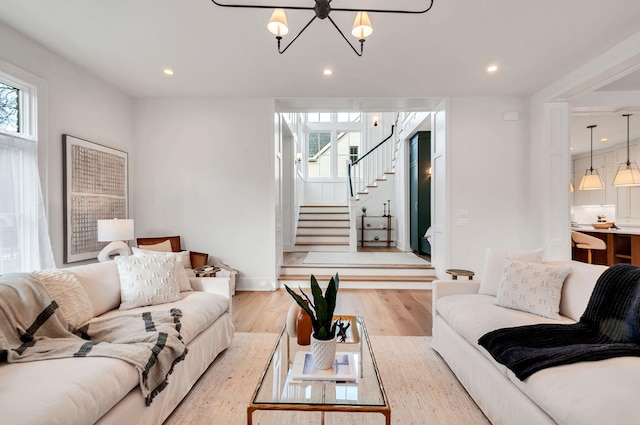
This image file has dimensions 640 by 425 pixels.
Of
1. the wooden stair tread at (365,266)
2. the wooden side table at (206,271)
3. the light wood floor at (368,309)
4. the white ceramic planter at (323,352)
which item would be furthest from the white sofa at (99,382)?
the wooden stair tread at (365,266)

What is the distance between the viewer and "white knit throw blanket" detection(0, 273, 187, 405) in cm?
155

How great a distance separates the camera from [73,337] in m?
1.79

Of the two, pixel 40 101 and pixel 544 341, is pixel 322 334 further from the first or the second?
pixel 40 101

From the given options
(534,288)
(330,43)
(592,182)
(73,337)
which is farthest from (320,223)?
(73,337)

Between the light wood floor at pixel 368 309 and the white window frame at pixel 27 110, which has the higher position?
the white window frame at pixel 27 110

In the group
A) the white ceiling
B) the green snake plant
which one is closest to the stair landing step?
the white ceiling

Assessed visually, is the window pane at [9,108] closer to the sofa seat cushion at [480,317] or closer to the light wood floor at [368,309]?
the light wood floor at [368,309]

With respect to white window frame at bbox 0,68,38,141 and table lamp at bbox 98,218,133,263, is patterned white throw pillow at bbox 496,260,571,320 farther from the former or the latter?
white window frame at bbox 0,68,38,141

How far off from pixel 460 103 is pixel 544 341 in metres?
3.70

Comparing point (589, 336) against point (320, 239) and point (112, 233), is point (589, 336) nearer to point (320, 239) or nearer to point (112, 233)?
point (112, 233)

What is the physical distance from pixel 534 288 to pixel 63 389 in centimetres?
Result: 269

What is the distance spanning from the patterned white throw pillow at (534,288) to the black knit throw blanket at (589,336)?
0.70 feet

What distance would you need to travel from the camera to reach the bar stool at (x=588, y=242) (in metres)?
4.78

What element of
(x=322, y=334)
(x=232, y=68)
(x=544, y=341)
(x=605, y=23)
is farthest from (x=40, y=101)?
(x=605, y=23)
